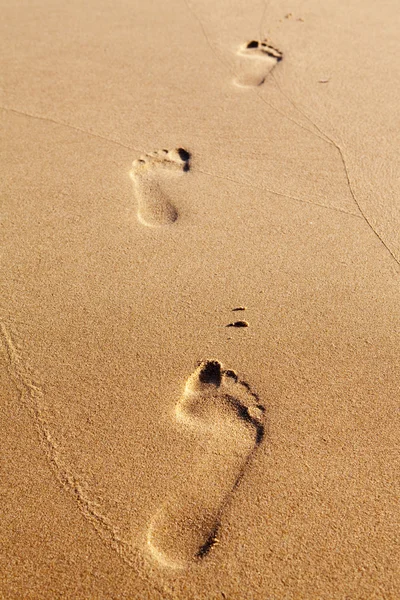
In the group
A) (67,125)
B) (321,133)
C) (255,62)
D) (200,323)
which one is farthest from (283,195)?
(255,62)

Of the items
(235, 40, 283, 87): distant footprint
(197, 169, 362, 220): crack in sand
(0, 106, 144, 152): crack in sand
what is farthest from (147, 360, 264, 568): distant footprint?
(235, 40, 283, 87): distant footprint

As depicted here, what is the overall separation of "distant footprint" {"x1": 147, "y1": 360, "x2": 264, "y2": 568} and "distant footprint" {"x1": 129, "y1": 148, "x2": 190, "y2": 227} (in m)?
0.64

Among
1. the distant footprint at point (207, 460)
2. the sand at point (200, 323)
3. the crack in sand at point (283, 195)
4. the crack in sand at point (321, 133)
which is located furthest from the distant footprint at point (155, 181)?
the distant footprint at point (207, 460)

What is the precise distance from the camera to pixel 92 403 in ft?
5.01

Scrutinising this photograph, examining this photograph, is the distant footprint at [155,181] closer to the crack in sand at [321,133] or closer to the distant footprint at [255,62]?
the crack in sand at [321,133]

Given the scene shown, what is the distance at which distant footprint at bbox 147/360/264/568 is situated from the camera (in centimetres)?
128

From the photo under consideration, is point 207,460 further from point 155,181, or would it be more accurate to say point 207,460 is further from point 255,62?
point 255,62

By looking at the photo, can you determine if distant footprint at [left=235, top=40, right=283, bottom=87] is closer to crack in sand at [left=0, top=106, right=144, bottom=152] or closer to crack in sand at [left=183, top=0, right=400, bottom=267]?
crack in sand at [left=183, top=0, right=400, bottom=267]

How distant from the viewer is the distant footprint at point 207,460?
1.28 m

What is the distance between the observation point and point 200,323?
5.62 feet

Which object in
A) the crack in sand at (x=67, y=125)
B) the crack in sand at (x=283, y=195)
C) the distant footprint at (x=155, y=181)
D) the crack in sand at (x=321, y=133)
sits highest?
the crack in sand at (x=321, y=133)

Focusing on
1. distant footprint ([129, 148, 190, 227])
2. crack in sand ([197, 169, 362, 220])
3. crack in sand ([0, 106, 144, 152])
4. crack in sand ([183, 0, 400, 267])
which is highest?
crack in sand ([183, 0, 400, 267])

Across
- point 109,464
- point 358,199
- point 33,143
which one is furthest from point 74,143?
point 109,464

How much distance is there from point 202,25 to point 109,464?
250 cm
